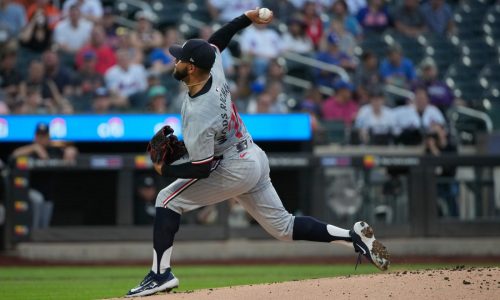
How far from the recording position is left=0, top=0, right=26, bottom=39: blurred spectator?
15664mm

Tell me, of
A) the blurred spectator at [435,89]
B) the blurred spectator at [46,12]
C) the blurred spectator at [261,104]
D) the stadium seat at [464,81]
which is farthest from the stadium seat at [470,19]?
the blurred spectator at [46,12]

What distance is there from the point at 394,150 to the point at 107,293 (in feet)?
21.4

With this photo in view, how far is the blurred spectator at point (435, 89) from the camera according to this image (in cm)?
1512

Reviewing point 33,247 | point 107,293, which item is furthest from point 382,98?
point 107,293

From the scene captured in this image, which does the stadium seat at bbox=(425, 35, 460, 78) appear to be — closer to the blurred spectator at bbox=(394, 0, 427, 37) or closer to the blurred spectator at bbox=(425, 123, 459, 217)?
the blurred spectator at bbox=(394, 0, 427, 37)

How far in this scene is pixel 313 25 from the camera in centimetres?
1664

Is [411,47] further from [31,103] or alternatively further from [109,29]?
[31,103]

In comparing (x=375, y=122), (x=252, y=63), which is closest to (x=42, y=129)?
(x=252, y=63)

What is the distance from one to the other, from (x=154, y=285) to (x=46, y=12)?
392 inches

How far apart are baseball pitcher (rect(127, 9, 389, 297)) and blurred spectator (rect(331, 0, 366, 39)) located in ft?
32.1

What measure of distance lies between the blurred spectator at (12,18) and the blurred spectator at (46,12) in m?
0.22

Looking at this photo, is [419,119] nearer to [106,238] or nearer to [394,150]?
[394,150]

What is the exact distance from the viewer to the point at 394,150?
13.9 metres

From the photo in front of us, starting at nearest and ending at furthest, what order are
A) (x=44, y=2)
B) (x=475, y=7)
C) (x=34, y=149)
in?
1. (x=34, y=149)
2. (x=44, y=2)
3. (x=475, y=7)
